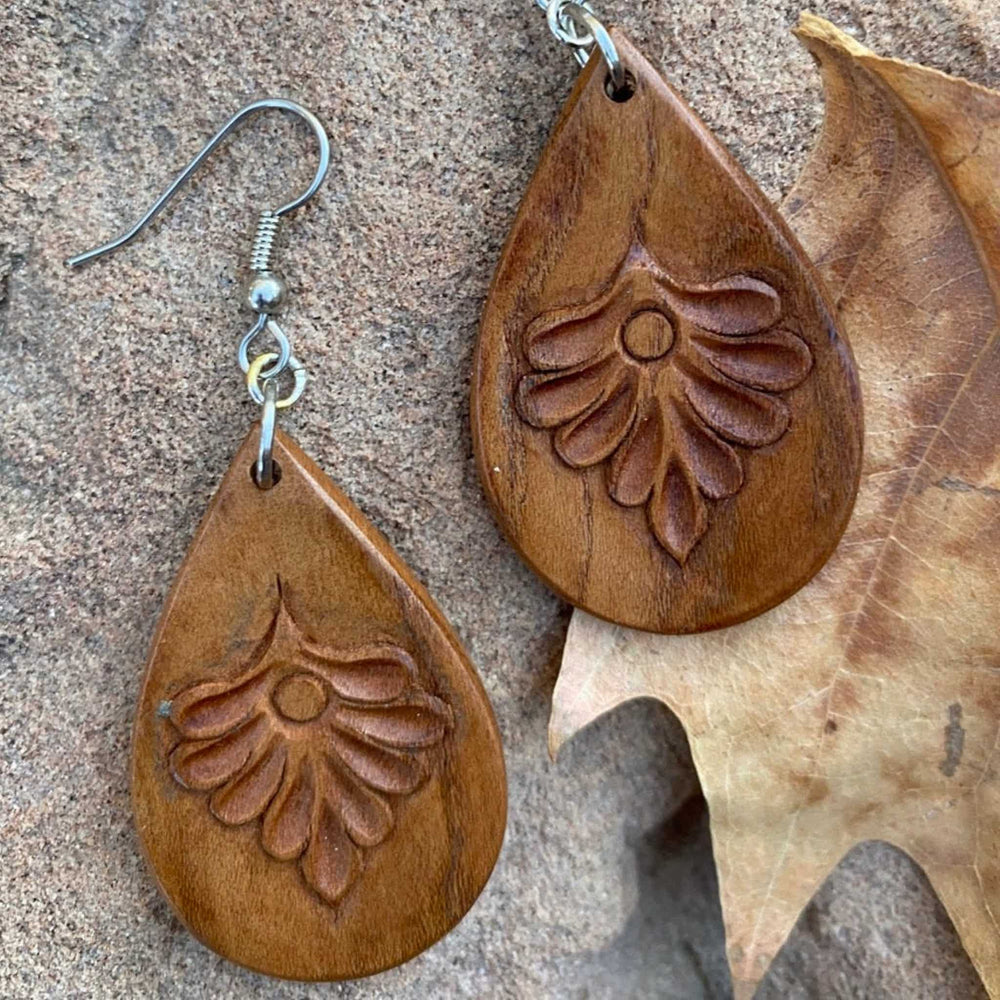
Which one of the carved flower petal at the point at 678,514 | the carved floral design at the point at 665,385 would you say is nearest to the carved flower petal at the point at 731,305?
the carved floral design at the point at 665,385

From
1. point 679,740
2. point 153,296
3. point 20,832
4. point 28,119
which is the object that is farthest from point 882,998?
point 28,119

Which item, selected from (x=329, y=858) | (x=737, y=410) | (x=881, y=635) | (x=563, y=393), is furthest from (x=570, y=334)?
(x=329, y=858)

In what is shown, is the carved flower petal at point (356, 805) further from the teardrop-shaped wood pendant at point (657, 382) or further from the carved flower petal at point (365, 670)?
the teardrop-shaped wood pendant at point (657, 382)

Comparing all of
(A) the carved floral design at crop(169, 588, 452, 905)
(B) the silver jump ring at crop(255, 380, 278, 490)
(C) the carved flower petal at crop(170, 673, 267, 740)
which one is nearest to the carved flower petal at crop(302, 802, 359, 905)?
(A) the carved floral design at crop(169, 588, 452, 905)

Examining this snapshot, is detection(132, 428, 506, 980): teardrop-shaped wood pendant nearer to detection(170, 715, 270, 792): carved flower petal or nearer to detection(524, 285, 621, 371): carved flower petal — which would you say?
detection(170, 715, 270, 792): carved flower petal

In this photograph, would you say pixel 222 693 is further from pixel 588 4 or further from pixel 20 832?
pixel 588 4
